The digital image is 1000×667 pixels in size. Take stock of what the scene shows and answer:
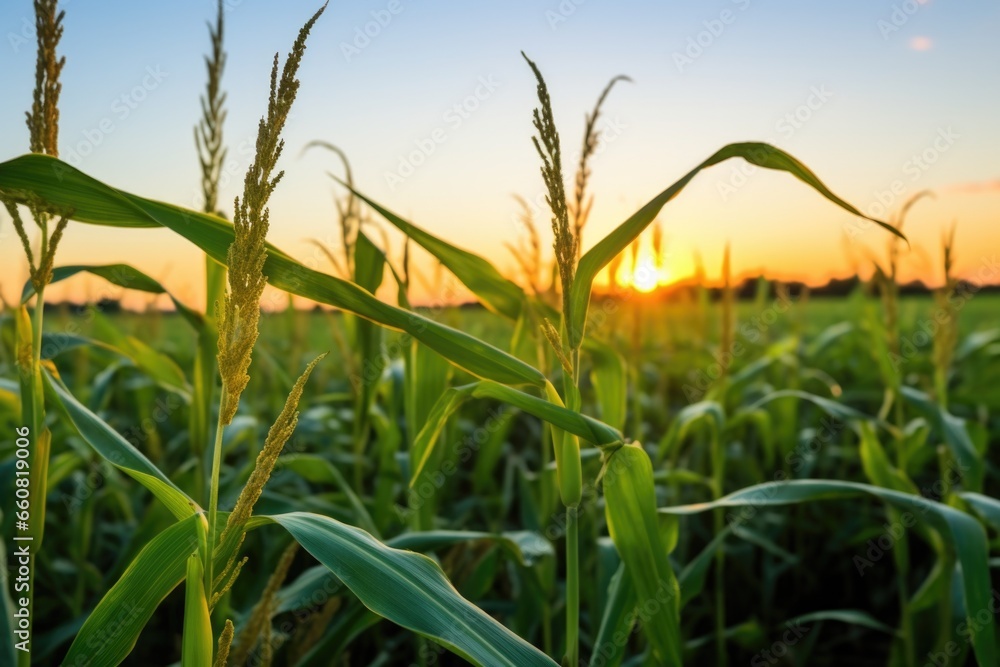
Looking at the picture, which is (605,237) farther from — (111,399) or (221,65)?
(111,399)

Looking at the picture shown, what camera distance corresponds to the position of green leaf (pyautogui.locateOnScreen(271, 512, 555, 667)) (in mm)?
1037

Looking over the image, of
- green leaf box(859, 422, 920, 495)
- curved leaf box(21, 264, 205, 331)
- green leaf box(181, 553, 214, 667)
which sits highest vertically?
curved leaf box(21, 264, 205, 331)

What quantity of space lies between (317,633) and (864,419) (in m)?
1.74

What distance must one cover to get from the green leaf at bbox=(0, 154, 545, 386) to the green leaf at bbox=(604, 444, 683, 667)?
0.22 metres

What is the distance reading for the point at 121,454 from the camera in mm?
1224

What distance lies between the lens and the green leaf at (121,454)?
1125 millimetres

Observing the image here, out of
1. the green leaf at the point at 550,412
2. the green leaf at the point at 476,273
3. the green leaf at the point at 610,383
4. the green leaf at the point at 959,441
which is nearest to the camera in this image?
the green leaf at the point at 550,412

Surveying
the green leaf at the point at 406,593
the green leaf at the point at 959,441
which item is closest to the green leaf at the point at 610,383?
the green leaf at the point at 406,593

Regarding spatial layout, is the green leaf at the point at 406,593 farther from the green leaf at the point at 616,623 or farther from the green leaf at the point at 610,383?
the green leaf at the point at 610,383

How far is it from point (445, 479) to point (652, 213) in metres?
1.69

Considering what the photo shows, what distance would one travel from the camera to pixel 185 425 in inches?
157

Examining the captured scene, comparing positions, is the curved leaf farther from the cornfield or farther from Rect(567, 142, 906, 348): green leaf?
Rect(567, 142, 906, 348): green leaf

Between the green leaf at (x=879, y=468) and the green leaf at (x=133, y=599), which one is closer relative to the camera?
the green leaf at (x=133, y=599)

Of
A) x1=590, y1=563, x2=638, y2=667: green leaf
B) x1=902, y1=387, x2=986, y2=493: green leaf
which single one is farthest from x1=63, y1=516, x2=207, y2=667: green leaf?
x1=902, y1=387, x2=986, y2=493: green leaf
